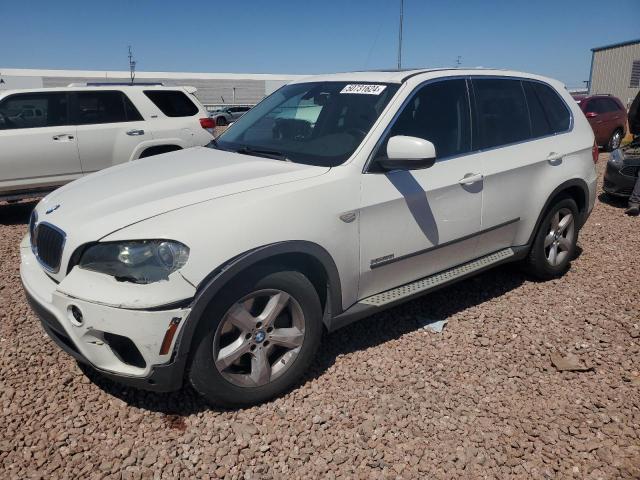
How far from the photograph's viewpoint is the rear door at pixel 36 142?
664 cm

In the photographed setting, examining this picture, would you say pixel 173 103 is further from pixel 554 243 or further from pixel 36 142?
pixel 554 243

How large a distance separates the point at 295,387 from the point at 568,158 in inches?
121

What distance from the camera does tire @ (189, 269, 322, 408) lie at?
2.49 m

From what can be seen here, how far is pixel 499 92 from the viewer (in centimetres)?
391

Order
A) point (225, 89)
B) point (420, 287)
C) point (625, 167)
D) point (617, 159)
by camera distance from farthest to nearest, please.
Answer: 1. point (225, 89)
2. point (617, 159)
3. point (625, 167)
4. point (420, 287)

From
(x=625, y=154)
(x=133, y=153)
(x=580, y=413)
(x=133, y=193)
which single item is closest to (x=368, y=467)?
(x=580, y=413)

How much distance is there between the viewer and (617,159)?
25.4 feet

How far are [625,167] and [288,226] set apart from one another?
6967 millimetres

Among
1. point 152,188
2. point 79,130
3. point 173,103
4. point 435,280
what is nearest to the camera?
point 152,188

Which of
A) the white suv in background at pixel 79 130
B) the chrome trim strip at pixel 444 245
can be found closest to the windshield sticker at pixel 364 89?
the chrome trim strip at pixel 444 245

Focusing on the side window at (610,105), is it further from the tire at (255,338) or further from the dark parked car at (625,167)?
the tire at (255,338)

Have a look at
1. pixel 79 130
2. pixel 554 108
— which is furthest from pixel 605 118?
pixel 79 130

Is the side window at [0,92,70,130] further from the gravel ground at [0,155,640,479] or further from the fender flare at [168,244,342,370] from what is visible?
the fender flare at [168,244,342,370]

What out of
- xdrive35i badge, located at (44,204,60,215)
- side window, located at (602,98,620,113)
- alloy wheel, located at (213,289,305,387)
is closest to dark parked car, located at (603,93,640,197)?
side window, located at (602,98,620,113)
